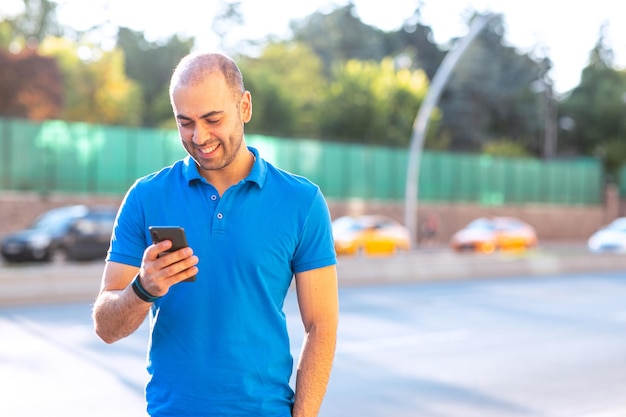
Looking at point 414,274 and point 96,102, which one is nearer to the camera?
point 414,274

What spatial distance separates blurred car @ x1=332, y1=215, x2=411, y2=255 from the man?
2998cm

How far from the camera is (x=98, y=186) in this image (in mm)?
36656

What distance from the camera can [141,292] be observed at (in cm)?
259

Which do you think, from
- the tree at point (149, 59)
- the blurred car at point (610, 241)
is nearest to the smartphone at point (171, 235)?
the blurred car at point (610, 241)

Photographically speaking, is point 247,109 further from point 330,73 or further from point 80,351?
point 330,73

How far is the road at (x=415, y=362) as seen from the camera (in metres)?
8.49

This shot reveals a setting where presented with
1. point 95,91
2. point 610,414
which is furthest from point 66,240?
point 95,91

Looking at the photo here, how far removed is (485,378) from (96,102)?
188 feet

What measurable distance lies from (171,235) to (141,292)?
214 millimetres

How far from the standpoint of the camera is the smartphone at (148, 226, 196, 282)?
2469mm

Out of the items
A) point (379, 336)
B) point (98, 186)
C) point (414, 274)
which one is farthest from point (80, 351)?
point (98, 186)

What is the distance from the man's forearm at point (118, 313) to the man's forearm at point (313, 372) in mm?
490

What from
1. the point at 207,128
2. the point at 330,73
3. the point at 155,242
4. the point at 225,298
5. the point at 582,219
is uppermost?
the point at 330,73

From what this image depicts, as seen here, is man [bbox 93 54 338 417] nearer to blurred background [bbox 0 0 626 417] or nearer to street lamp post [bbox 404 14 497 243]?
blurred background [bbox 0 0 626 417]
